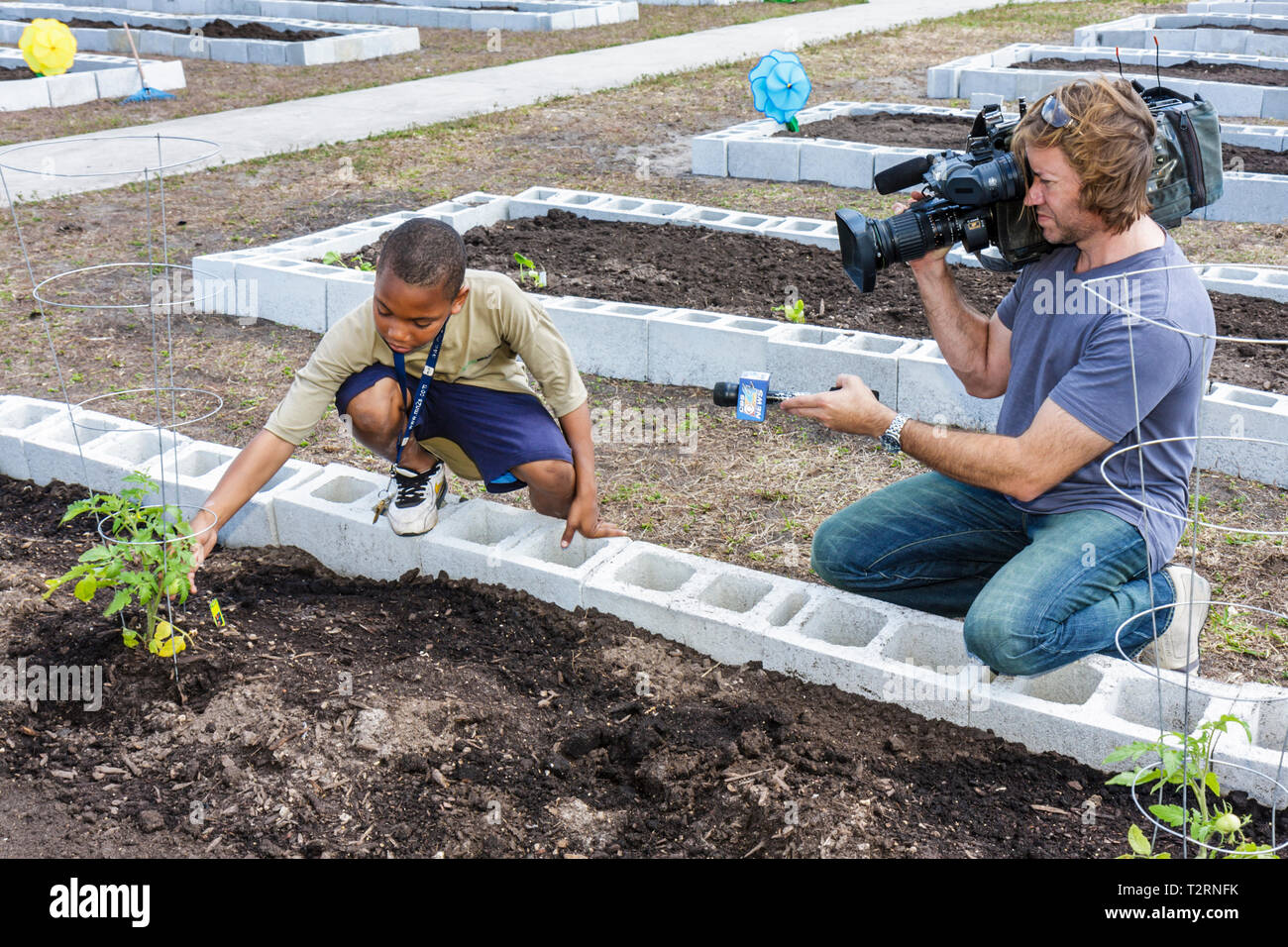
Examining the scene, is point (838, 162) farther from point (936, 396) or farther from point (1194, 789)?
point (1194, 789)

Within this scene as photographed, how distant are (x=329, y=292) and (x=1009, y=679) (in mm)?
3611

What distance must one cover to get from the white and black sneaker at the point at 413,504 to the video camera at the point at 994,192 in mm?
1311

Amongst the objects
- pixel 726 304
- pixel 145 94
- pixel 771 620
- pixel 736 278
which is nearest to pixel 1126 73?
pixel 736 278

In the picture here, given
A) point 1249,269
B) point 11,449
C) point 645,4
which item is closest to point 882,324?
point 1249,269

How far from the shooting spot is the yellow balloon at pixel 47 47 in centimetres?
1045

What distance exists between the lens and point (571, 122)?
9.69 metres

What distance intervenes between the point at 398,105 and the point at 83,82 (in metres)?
3.06

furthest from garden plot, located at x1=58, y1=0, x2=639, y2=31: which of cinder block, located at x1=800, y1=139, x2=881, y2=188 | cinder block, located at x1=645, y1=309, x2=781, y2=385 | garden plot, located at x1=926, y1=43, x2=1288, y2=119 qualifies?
cinder block, located at x1=645, y1=309, x2=781, y2=385

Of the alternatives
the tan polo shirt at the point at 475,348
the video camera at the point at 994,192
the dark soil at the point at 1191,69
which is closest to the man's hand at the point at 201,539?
the tan polo shirt at the point at 475,348

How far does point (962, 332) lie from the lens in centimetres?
311

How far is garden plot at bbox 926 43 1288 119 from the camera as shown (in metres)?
9.34

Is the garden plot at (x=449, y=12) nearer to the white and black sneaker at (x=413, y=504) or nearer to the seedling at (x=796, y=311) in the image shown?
the seedling at (x=796, y=311)

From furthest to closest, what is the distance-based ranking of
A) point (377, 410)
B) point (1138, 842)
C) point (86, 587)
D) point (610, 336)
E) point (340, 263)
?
point (340, 263)
point (610, 336)
point (377, 410)
point (86, 587)
point (1138, 842)

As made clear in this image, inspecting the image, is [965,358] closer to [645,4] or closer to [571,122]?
[571,122]
